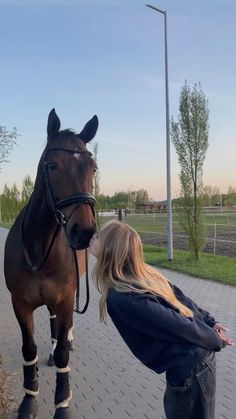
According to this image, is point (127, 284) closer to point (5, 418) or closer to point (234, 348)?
point (5, 418)

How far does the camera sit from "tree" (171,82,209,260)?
1194 centimetres

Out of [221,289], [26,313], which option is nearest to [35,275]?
[26,313]

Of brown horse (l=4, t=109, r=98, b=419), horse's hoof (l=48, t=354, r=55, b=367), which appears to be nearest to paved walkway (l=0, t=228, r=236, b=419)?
horse's hoof (l=48, t=354, r=55, b=367)

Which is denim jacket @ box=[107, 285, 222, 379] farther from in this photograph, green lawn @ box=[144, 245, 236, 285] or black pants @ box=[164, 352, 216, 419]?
green lawn @ box=[144, 245, 236, 285]

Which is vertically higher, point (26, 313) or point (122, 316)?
point (122, 316)

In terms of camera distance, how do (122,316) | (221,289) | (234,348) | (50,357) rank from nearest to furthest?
(122,316) → (50,357) → (234,348) → (221,289)

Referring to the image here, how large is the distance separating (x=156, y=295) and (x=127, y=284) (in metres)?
0.16

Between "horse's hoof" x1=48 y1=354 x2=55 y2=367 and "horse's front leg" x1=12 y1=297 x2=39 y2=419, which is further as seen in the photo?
"horse's hoof" x1=48 y1=354 x2=55 y2=367

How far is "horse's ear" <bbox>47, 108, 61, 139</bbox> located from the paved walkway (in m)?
2.32

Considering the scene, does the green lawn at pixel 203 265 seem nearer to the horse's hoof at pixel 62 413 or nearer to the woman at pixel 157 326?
the horse's hoof at pixel 62 413

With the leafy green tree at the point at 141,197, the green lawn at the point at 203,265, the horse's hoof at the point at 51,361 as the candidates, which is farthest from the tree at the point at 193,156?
the leafy green tree at the point at 141,197

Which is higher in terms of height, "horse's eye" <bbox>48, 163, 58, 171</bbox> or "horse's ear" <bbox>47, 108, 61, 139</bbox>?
"horse's ear" <bbox>47, 108, 61, 139</bbox>

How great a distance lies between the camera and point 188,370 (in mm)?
2049

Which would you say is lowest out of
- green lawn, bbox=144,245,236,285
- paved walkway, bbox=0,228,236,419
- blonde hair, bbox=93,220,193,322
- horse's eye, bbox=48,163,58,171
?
paved walkway, bbox=0,228,236,419
